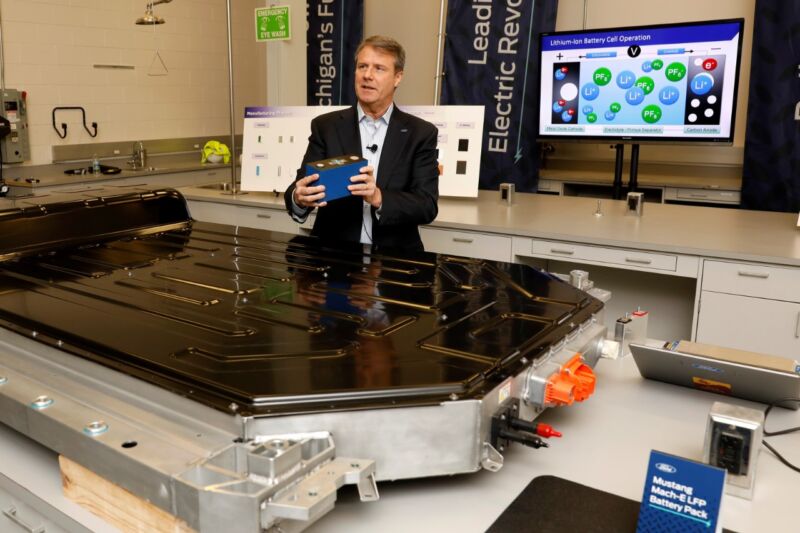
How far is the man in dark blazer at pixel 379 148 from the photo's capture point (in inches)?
88.0

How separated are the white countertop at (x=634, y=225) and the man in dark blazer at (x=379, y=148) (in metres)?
0.71

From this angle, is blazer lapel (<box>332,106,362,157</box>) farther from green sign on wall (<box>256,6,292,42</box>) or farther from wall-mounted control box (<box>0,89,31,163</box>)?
wall-mounted control box (<box>0,89,31,163</box>)

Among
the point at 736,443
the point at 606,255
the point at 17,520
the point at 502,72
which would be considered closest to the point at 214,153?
the point at 502,72

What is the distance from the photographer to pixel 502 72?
15.3 ft

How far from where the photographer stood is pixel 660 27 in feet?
12.1

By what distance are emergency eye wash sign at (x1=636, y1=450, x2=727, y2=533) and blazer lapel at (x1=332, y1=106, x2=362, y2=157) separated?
1.66 meters

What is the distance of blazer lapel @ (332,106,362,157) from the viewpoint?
2330 millimetres

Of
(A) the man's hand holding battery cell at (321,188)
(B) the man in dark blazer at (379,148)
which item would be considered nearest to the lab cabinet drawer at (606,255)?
(B) the man in dark blazer at (379,148)

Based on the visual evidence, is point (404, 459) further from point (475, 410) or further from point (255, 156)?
point (255, 156)

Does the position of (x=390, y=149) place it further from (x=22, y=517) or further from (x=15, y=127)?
(x=15, y=127)

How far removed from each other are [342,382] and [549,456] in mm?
387

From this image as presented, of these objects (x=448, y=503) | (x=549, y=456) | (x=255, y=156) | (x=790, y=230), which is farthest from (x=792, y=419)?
(x=255, y=156)

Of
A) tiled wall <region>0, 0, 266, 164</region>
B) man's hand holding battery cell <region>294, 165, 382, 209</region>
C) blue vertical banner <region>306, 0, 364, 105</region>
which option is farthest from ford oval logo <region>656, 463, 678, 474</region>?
tiled wall <region>0, 0, 266, 164</region>

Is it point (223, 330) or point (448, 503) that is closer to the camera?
point (448, 503)
